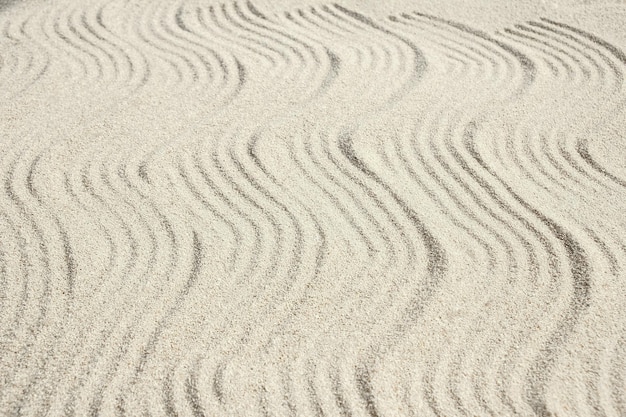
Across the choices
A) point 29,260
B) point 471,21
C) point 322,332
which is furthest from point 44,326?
point 471,21

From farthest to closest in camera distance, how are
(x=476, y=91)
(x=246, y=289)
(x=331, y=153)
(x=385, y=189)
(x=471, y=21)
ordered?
(x=471, y=21) < (x=476, y=91) < (x=331, y=153) < (x=385, y=189) < (x=246, y=289)

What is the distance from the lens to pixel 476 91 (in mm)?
5188

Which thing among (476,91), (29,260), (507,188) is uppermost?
(476,91)

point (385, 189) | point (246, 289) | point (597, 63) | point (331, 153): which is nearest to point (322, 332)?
point (246, 289)

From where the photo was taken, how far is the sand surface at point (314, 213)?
10.5ft

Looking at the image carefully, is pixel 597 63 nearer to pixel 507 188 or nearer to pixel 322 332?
pixel 507 188

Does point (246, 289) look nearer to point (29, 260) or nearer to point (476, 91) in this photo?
point (29, 260)

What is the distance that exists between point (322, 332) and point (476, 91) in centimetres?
252

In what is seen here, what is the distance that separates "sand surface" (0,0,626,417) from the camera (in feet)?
10.5

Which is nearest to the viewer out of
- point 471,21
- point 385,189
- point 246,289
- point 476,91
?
point 246,289

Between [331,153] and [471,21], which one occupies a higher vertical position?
[471,21]

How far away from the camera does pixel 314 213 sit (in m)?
4.11

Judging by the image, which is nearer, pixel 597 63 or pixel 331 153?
pixel 331 153

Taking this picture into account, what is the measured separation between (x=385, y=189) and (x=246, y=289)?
1.12 meters
